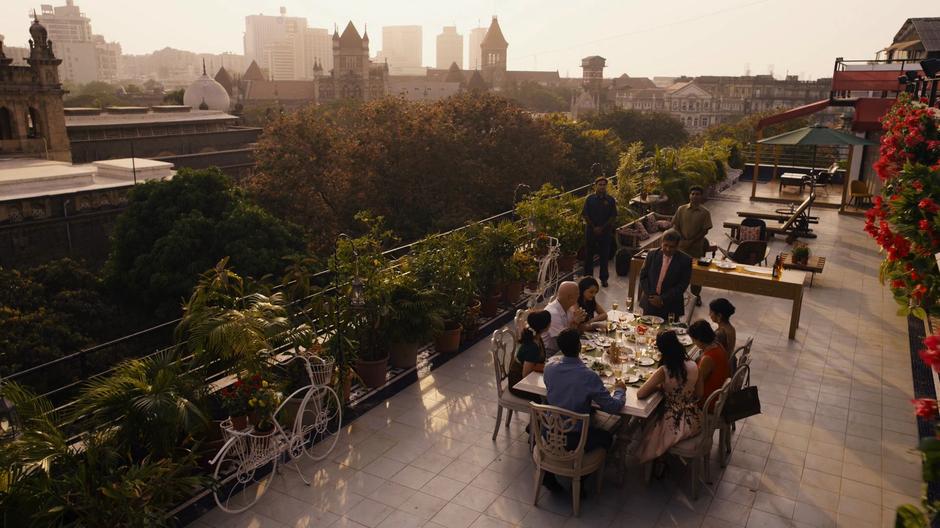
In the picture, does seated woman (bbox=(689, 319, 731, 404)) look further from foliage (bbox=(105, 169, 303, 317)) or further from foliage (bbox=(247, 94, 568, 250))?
foliage (bbox=(247, 94, 568, 250))

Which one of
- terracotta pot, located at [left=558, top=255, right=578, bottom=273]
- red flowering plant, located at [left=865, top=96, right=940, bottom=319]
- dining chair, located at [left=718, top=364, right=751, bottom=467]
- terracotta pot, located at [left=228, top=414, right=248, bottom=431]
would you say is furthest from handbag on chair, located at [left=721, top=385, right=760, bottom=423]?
terracotta pot, located at [left=558, top=255, right=578, bottom=273]

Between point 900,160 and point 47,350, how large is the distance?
16.8m

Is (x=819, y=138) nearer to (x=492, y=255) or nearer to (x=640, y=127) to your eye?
(x=492, y=255)

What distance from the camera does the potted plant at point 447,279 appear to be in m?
7.93

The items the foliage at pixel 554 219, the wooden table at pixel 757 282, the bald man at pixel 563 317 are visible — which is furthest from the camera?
the foliage at pixel 554 219

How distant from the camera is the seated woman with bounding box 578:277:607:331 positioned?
708 cm

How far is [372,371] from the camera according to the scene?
23.8 feet

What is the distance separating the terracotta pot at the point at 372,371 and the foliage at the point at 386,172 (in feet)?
57.3

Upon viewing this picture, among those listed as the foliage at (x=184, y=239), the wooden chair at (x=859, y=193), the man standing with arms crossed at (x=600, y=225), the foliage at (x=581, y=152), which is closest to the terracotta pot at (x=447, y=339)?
the man standing with arms crossed at (x=600, y=225)

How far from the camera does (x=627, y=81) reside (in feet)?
514

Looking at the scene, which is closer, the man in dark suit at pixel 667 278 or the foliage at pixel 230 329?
the foliage at pixel 230 329

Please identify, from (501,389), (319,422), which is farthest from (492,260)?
(319,422)

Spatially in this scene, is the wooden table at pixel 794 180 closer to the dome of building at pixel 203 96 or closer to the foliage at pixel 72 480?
the foliage at pixel 72 480

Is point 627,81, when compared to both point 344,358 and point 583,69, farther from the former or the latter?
point 344,358
